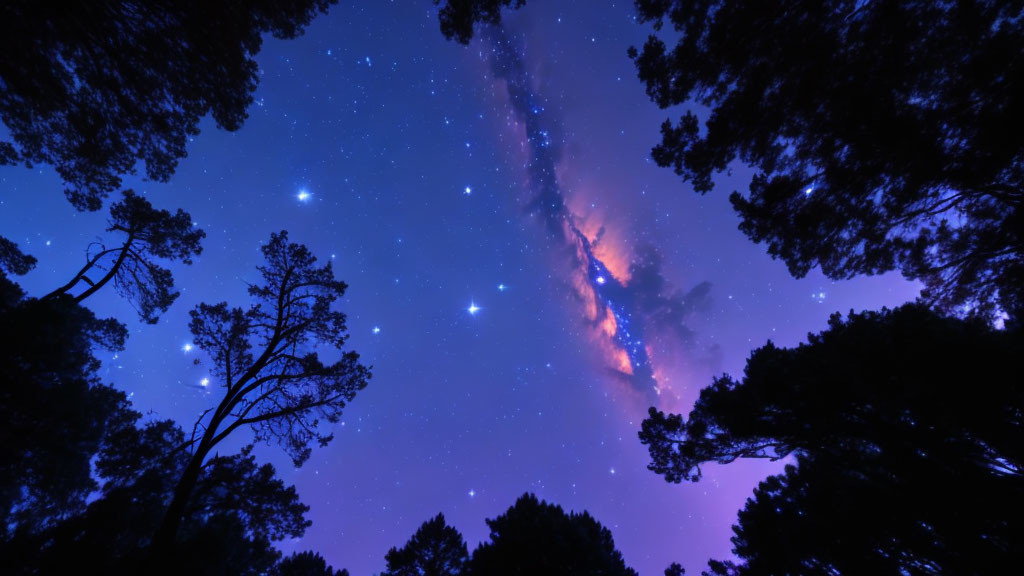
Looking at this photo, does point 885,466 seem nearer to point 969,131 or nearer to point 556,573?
point 969,131

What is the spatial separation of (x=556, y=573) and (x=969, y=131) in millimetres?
19015

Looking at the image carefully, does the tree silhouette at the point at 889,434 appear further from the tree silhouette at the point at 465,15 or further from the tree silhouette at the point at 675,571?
the tree silhouette at the point at 465,15

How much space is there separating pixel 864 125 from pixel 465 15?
9.15m

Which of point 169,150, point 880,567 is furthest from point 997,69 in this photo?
point 169,150

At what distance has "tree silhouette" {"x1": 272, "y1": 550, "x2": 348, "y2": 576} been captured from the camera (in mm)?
15234

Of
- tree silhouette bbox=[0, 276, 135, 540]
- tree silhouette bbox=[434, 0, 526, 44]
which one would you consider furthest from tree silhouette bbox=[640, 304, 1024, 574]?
tree silhouette bbox=[0, 276, 135, 540]

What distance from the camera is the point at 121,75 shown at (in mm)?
6395

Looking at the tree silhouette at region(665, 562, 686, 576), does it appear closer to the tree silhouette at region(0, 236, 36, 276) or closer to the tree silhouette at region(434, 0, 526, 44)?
the tree silhouette at region(434, 0, 526, 44)

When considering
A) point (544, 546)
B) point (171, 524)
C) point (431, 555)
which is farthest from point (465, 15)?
point (431, 555)

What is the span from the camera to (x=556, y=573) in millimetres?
12711

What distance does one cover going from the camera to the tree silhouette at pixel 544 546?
13.1 metres

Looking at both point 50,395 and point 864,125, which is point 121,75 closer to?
point 50,395

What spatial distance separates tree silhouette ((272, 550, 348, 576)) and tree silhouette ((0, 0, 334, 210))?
63.0 feet

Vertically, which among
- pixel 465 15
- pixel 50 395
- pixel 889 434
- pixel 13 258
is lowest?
pixel 50 395
